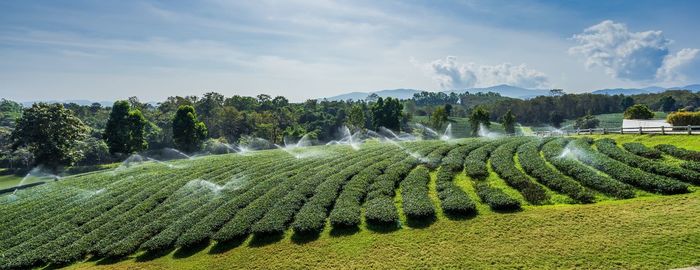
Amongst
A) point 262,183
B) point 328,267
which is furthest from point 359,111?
point 328,267

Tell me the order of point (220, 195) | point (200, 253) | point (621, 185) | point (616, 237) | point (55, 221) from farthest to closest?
point (220, 195)
point (55, 221)
point (621, 185)
point (200, 253)
point (616, 237)

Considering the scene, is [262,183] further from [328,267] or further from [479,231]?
[479,231]

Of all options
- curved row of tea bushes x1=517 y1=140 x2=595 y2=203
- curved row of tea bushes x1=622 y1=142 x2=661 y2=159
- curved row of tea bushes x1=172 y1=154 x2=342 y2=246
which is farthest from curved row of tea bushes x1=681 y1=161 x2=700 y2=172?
curved row of tea bushes x1=172 y1=154 x2=342 y2=246

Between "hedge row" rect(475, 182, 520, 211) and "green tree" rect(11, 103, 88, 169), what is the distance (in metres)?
46.4

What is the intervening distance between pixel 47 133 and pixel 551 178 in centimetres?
5005

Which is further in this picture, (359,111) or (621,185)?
(359,111)

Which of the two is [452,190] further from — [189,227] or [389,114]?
[389,114]

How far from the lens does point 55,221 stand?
24391mm

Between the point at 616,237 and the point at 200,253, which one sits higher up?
the point at 616,237

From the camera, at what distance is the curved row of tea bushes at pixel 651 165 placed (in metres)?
19.7

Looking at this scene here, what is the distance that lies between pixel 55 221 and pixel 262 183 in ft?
42.1

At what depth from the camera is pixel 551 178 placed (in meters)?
22.6

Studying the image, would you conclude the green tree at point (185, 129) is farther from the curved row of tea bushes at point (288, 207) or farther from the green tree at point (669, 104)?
the green tree at point (669, 104)

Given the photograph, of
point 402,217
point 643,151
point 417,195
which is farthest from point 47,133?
point 643,151
